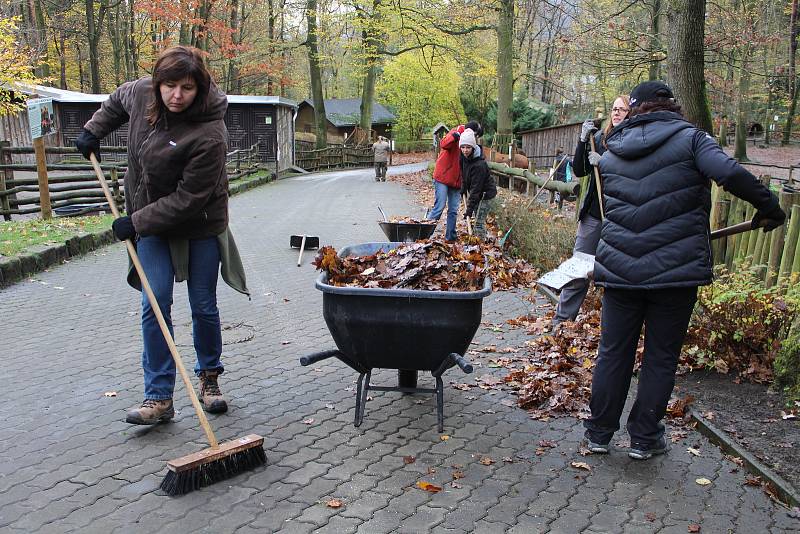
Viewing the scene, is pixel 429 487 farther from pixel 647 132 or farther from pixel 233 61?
pixel 233 61

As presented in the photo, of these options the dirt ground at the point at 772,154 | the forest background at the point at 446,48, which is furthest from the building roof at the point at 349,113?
the dirt ground at the point at 772,154

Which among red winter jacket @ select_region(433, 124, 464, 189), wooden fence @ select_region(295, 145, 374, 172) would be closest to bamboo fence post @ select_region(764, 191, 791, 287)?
red winter jacket @ select_region(433, 124, 464, 189)

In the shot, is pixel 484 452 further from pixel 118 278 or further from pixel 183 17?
pixel 183 17

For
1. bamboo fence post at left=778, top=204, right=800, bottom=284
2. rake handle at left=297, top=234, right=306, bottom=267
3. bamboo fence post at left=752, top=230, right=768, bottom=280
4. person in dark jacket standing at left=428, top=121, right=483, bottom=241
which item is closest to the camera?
bamboo fence post at left=778, top=204, right=800, bottom=284

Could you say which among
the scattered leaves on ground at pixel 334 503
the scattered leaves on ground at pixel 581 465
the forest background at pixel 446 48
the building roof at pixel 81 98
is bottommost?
the scattered leaves on ground at pixel 581 465

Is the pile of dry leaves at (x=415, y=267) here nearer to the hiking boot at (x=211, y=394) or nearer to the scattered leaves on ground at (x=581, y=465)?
the hiking boot at (x=211, y=394)

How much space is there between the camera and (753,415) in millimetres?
4262

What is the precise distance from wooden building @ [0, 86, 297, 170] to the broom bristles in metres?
24.5

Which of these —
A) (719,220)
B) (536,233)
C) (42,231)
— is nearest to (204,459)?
(719,220)

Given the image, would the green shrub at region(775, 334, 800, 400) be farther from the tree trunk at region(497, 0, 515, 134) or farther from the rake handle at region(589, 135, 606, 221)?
the tree trunk at region(497, 0, 515, 134)

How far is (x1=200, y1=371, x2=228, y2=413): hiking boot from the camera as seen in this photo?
14.0 ft

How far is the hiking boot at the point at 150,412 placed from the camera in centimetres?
397

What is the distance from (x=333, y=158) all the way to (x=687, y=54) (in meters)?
34.2

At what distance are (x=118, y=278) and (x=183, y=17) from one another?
24.2 metres
